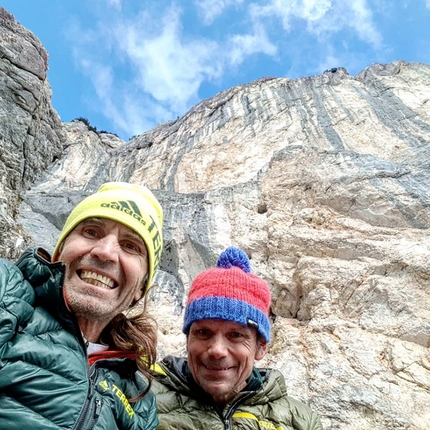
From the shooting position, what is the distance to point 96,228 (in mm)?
2881

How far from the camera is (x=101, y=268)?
2.57m

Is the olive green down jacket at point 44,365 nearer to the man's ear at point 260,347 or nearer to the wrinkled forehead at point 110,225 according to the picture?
A: the wrinkled forehead at point 110,225

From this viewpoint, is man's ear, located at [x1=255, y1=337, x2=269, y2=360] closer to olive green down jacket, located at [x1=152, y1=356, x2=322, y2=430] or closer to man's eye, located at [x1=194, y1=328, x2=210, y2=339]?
olive green down jacket, located at [x1=152, y1=356, x2=322, y2=430]

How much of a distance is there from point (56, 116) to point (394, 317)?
19811 mm

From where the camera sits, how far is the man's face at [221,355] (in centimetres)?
314

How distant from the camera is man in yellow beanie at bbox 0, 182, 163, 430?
72.5 inches

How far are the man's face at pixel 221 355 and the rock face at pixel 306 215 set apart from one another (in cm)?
405

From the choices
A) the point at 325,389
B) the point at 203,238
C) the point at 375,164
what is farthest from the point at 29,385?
the point at 375,164

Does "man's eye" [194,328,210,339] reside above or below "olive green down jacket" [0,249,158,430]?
above

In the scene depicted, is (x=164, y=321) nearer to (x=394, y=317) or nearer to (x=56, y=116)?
(x=394, y=317)

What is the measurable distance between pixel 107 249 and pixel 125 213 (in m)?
0.41

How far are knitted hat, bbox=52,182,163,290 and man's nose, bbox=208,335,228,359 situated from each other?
794 mm

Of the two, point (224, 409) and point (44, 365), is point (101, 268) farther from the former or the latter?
point (224, 409)

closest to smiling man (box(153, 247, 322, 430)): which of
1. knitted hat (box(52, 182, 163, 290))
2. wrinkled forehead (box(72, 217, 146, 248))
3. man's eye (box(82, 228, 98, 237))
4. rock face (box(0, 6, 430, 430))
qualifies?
knitted hat (box(52, 182, 163, 290))
